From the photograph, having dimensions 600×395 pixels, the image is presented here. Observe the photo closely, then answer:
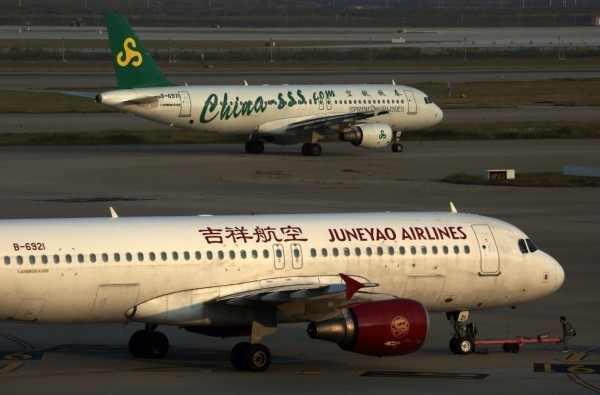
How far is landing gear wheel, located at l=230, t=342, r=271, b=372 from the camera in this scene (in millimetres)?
29438

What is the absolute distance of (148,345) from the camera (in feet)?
103

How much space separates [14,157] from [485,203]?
30.4m

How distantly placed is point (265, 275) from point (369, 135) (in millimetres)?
49110

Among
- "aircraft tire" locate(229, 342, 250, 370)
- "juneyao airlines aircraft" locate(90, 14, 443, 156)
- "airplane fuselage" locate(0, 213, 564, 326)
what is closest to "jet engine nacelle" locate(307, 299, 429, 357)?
"airplane fuselage" locate(0, 213, 564, 326)

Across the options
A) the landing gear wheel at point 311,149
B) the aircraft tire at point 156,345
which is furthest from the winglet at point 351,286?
the landing gear wheel at point 311,149

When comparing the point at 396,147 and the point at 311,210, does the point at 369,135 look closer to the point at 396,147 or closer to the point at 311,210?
the point at 396,147

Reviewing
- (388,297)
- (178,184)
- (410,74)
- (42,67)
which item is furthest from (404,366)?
(42,67)

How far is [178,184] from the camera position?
6800cm

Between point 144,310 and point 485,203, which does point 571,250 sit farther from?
point 144,310

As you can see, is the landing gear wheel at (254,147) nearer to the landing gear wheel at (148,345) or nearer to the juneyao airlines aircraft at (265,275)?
the juneyao airlines aircraft at (265,275)

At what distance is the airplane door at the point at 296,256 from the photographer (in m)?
30.2

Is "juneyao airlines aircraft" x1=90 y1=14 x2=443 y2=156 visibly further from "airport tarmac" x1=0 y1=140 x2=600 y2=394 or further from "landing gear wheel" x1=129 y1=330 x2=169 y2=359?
"landing gear wheel" x1=129 y1=330 x2=169 y2=359

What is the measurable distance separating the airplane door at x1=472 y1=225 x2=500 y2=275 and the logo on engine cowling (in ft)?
13.1

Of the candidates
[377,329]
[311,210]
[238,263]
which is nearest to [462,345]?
[377,329]
